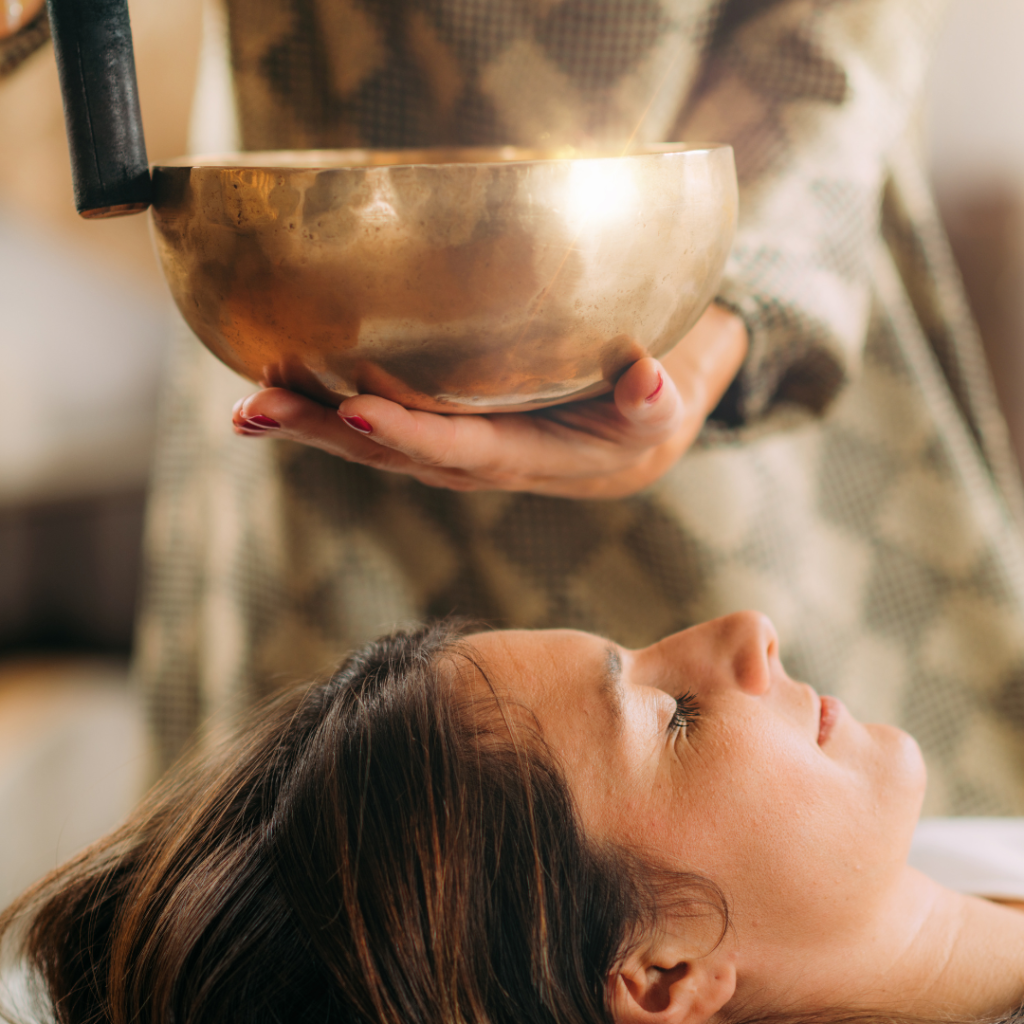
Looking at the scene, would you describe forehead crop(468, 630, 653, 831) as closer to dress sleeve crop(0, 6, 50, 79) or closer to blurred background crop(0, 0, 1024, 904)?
dress sleeve crop(0, 6, 50, 79)

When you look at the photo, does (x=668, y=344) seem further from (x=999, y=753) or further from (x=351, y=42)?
(x=999, y=753)

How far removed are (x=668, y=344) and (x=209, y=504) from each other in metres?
0.70

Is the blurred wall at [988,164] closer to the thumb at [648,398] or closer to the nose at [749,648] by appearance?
the nose at [749,648]

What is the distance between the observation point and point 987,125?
181cm

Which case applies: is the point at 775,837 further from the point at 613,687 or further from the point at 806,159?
the point at 806,159

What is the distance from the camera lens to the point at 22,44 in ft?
1.68

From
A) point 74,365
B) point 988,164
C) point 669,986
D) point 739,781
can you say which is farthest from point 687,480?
point 74,365

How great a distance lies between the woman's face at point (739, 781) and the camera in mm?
674

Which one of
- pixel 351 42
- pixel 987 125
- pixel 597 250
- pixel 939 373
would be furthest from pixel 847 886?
pixel 987 125

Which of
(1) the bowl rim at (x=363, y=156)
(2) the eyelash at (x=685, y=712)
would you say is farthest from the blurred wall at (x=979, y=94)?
(2) the eyelash at (x=685, y=712)

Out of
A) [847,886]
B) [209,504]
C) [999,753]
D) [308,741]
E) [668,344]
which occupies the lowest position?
[999,753]

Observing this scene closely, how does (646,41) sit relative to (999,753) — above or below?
above

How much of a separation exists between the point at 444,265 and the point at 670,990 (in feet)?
1.75

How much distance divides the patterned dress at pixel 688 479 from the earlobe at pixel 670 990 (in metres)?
0.41
